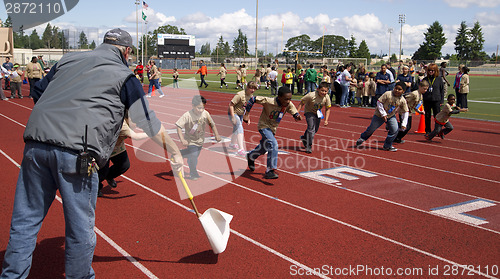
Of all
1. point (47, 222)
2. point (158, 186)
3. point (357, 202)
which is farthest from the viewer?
point (158, 186)

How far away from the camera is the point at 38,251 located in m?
4.77

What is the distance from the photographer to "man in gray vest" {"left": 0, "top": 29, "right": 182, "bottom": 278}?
312 cm

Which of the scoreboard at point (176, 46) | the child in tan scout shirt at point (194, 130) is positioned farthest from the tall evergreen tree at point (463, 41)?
the child in tan scout shirt at point (194, 130)

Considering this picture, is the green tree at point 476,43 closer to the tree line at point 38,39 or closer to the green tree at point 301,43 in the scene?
the green tree at point 301,43

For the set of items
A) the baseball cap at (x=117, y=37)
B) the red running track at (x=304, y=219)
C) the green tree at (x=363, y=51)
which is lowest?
the red running track at (x=304, y=219)

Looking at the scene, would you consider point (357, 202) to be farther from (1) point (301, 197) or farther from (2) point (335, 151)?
(2) point (335, 151)

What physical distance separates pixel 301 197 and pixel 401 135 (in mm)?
6505

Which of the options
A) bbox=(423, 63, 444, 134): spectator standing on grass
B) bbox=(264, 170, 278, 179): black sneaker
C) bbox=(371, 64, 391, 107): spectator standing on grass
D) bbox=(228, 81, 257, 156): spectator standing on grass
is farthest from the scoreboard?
bbox=(264, 170, 278, 179): black sneaker

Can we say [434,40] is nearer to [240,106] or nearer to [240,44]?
[240,44]

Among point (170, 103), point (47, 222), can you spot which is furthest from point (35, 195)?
point (170, 103)

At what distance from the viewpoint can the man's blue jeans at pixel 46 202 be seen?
312cm

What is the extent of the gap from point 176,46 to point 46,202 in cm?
7988

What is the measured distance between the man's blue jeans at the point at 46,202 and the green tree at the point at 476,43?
117765 mm

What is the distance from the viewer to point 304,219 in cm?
601
